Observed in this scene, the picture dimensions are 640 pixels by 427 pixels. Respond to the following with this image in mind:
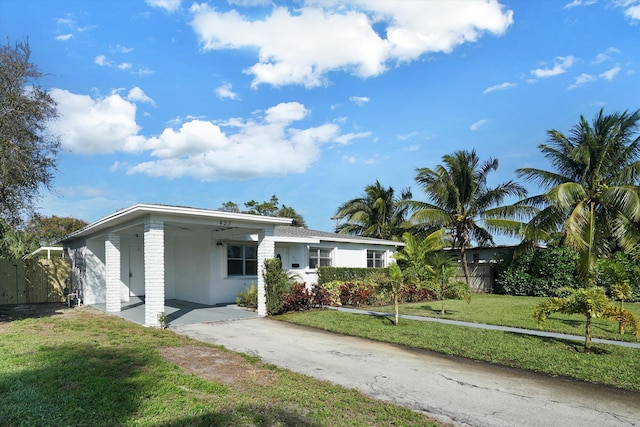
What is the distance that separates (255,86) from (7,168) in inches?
390

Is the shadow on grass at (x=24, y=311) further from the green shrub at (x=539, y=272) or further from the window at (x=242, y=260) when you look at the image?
the green shrub at (x=539, y=272)

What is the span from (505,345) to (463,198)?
1681 centimetres

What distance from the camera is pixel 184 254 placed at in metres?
16.9

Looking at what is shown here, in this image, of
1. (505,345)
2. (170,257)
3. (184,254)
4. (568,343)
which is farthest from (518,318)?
(170,257)

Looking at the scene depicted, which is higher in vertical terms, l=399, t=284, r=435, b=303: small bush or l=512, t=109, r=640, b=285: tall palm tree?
l=512, t=109, r=640, b=285: tall palm tree

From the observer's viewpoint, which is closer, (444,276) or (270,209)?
(444,276)

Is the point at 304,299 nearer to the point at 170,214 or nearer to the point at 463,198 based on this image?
the point at 170,214

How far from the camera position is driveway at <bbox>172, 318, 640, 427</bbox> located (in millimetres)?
4730

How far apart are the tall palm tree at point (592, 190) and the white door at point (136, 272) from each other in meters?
17.7

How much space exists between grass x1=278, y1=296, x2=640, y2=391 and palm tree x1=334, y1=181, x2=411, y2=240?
18.4 meters

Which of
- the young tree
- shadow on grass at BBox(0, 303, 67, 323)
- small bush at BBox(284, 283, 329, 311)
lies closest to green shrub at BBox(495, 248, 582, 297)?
small bush at BBox(284, 283, 329, 311)

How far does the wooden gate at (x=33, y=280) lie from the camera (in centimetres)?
1708

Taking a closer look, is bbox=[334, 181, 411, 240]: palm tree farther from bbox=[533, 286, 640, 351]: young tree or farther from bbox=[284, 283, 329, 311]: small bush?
bbox=[533, 286, 640, 351]: young tree

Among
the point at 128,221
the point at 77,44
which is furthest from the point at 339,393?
the point at 77,44
